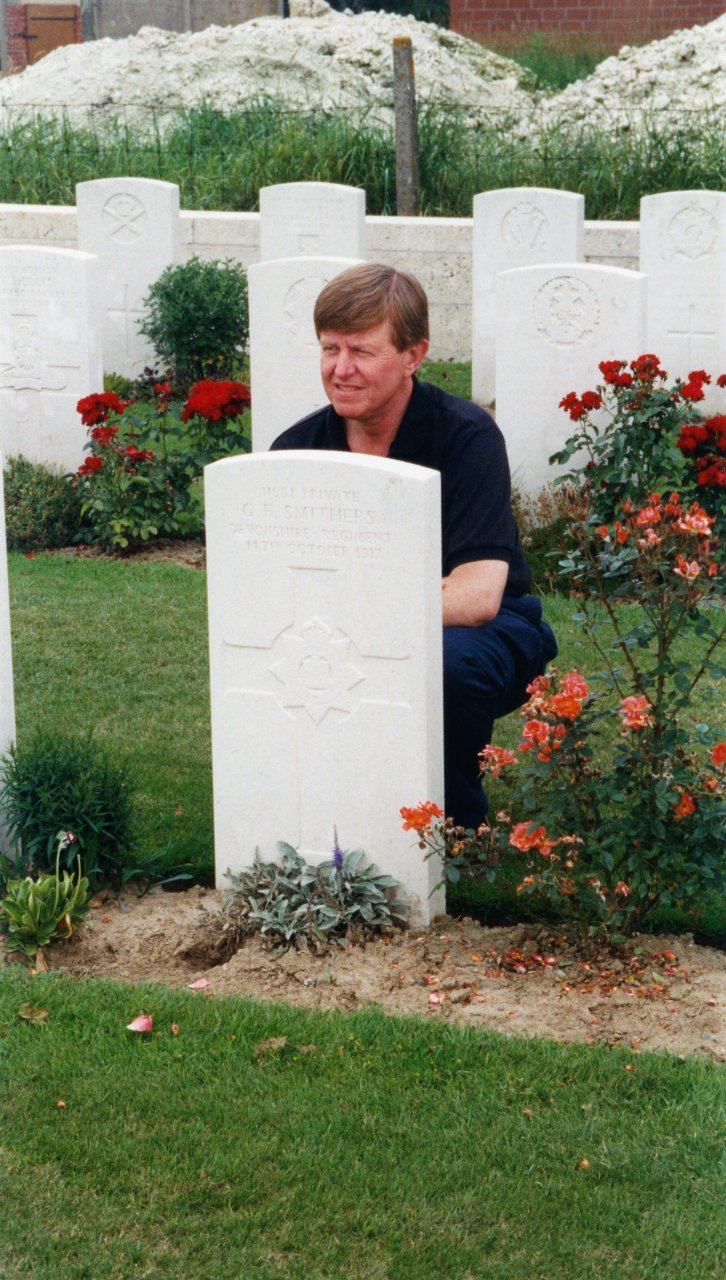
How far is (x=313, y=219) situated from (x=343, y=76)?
832 cm

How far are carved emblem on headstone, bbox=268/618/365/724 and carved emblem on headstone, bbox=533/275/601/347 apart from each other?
413 centimetres

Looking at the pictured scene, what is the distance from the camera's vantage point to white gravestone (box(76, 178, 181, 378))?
1125 cm

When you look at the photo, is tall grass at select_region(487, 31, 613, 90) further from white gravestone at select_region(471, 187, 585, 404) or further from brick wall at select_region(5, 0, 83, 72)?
white gravestone at select_region(471, 187, 585, 404)

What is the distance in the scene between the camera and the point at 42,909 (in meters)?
3.87

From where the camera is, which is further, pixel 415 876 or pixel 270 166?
pixel 270 166

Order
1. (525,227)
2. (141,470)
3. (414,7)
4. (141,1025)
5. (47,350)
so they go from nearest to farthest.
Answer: (141,1025) → (141,470) → (47,350) → (525,227) → (414,7)

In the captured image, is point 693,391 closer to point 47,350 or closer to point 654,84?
point 47,350

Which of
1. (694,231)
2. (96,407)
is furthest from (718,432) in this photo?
(694,231)

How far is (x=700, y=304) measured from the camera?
10.6 m

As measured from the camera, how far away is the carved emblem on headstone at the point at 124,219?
1130cm

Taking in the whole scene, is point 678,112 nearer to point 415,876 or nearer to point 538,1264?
point 415,876

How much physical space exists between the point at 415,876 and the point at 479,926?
9.3 inches

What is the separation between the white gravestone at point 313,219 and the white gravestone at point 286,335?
2.62 metres

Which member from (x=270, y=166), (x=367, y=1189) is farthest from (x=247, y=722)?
(x=270, y=166)
